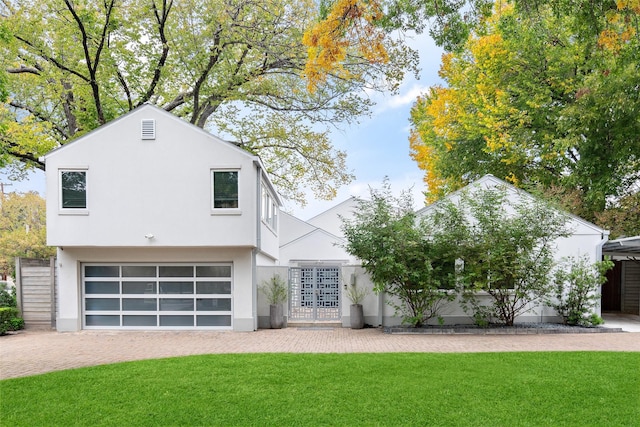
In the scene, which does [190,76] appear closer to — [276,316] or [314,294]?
[314,294]

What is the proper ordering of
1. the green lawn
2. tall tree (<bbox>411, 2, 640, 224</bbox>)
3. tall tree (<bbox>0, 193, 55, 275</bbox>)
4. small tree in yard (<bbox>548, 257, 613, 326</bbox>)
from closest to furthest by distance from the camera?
the green lawn → small tree in yard (<bbox>548, 257, 613, 326</bbox>) → tall tree (<bbox>411, 2, 640, 224</bbox>) → tall tree (<bbox>0, 193, 55, 275</bbox>)

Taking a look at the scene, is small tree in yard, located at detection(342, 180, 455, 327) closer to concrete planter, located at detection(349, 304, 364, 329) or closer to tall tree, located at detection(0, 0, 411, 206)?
concrete planter, located at detection(349, 304, 364, 329)

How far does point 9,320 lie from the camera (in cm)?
1280

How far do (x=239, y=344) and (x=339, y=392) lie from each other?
15.8 feet

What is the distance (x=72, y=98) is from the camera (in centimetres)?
1930

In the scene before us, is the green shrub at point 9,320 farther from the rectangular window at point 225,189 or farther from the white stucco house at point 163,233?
the rectangular window at point 225,189

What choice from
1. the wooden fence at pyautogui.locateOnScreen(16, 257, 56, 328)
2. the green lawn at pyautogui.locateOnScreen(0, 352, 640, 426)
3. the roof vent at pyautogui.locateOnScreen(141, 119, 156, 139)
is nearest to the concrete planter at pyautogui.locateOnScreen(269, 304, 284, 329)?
the green lawn at pyautogui.locateOnScreen(0, 352, 640, 426)

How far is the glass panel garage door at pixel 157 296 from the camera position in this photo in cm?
1303

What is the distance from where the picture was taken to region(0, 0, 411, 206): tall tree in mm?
15758

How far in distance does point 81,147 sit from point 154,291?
4981 millimetres

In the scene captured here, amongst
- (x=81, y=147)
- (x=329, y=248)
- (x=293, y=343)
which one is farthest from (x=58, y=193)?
(x=329, y=248)

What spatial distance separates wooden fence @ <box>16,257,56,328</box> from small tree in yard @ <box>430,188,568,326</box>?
40.2ft

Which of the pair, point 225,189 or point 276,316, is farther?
point 276,316

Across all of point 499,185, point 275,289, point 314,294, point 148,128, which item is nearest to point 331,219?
point 314,294
